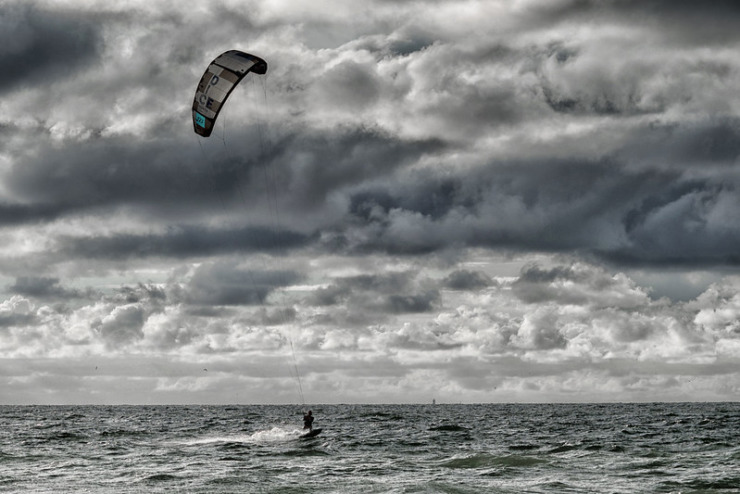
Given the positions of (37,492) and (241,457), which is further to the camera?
(241,457)

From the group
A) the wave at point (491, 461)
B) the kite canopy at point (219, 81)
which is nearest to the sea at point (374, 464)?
the wave at point (491, 461)

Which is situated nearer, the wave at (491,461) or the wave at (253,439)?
the wave at (491,461)

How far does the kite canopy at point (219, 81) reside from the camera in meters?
36.3

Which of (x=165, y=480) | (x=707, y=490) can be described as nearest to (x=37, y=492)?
(x=165, y=480)

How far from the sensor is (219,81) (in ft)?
121

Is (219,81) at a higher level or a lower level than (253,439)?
higher

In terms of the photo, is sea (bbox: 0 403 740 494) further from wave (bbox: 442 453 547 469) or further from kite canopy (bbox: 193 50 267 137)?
kite canopy (bbox: 193 50 267 137)

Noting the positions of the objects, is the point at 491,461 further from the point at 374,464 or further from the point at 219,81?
the point at 219,81

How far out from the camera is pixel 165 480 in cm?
3294

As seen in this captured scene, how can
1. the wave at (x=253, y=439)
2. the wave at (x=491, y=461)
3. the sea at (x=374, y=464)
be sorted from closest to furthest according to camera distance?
the sea at (x=374, y=464), the wave at (x=491, y=461), the wave at (x=253, y=439)

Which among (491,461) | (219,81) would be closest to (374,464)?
(491,461)

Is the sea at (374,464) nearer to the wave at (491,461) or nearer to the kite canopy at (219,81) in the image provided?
the wave at (491,461)

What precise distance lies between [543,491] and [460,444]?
23.9m

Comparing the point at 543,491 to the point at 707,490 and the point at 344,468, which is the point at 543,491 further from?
the point at 344,468
